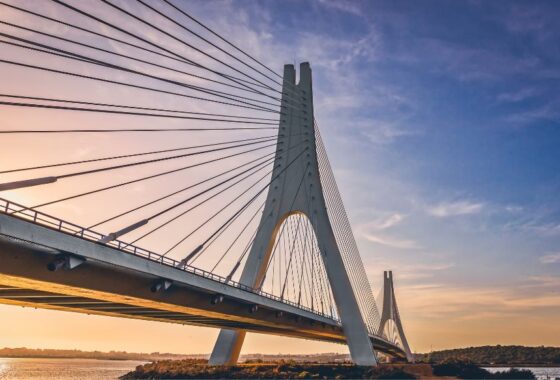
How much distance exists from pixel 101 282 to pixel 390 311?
89261mm

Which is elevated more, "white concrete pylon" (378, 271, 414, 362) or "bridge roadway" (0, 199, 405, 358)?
"white concrete pylon" (378, 271, 414, 362)

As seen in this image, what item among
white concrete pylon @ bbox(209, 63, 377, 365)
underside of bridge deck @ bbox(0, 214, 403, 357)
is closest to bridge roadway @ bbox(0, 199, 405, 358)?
underside of bridge deck @ bbox(0, 214, 403, 357)

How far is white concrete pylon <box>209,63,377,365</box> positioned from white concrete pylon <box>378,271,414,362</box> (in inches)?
2372

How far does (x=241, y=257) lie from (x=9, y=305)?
16.0 meters

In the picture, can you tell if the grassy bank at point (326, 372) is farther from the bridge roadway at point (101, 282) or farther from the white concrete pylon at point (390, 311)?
the white concrete pylon at point (390, 311)

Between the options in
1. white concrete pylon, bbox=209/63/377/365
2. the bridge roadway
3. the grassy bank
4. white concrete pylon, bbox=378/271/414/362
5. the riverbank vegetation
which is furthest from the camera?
white concrete pylon, bbox=378/271/414/362

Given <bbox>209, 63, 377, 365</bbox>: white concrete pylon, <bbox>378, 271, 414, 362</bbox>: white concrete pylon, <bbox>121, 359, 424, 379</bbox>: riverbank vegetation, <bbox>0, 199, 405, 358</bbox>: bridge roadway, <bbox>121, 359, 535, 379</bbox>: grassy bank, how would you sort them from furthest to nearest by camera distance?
<bbox>378, 271, 414, 362</bbox>: white concrete pylon → <bbox>209, 63, 377, 365</bbox>: white concrete pylon → <bbox>121, 359, 535, 379</bbox>: grassy bank → <bbox>121, 359, 424, 379</bbox>: riverbank vegetation → <bbox>0, 199, 405, 358</bbox>: bridge roadway

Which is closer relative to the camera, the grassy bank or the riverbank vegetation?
the riverbank vegetation

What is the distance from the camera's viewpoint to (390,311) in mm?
102750

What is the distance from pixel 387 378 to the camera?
36094 millimetres

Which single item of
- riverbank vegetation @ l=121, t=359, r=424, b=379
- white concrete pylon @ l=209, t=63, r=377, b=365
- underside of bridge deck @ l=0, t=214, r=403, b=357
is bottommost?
riverbank vegetation @ l=121, t=359, r=424, b=379

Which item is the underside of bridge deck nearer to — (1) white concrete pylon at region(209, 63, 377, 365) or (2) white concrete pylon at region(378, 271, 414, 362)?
(1) white concrete pylon at region(209, 63, 377, 365)

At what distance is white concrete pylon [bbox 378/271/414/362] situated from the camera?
9862 cm

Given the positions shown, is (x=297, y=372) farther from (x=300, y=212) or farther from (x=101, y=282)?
(x=101, y=282)
